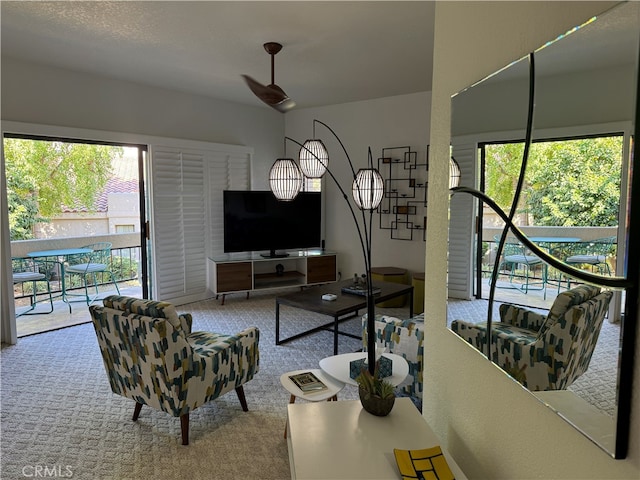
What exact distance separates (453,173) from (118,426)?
257 centimetres

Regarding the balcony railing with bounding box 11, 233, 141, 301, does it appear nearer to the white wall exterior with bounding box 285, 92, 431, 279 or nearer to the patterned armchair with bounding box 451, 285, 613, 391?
the white wall exterior with bounding box 285, 92, 431, 279

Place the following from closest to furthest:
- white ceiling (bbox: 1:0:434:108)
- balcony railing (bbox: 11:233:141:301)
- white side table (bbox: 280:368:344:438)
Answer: white side table (bbox: 280:368:344:438) < white ceiling (bbox: 1:0:434:108) < balcony railing (bbox: 11:233:141:301)

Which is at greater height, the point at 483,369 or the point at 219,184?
the point at 219,184

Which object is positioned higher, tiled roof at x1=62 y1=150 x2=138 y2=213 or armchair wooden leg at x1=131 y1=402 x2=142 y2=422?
tiled roof at x1=62 y1=150 x2=138 y2=213

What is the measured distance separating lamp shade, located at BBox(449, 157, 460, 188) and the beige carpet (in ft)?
5.73

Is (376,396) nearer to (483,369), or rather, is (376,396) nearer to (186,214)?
(483,369)

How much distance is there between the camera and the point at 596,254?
84cm

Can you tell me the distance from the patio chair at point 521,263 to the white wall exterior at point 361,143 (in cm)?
447

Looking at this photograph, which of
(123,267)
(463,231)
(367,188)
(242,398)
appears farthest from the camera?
(123,267)

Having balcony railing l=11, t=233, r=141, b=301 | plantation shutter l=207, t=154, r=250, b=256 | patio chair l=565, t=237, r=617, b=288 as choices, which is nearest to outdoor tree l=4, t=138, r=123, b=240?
balcony railing l=11, t=233, r=141, b=301

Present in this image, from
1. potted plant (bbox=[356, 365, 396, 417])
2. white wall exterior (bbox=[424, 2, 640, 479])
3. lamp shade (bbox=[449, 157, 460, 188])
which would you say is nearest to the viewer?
white wall exterior (bbox=[424, 2, 640, 479])

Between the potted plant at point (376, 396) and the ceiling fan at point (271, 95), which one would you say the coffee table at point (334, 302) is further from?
the potted plant at point (376, 396)

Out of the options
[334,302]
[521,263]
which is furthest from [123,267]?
[521,263]

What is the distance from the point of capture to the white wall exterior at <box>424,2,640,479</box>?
36.8 inches
